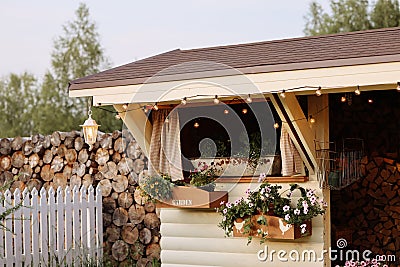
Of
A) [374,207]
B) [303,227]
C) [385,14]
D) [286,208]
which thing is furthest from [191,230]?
[385,14]

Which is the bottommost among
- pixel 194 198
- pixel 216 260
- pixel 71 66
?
pixel 216 260

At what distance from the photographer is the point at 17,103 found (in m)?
21.8

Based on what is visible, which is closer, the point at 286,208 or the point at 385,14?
A: the point at 286,208

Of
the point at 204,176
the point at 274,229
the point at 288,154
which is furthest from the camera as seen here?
the point at 204,176

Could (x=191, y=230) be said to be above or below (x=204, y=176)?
below

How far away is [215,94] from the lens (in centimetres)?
691

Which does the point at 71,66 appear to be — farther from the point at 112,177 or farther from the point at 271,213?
the point at 271,213

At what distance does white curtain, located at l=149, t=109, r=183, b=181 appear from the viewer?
790cm

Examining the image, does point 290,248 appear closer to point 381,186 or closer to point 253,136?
point 253,136

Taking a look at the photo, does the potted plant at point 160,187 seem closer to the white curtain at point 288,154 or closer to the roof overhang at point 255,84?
the roof overhang at point 255,84

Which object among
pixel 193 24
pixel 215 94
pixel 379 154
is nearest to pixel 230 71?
pixel 215 94

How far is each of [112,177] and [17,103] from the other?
1304 centimetres

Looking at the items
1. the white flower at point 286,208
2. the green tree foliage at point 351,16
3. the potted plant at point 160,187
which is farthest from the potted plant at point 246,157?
the green tree foliage at point 351,16

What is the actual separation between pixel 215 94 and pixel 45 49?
46.8ft
